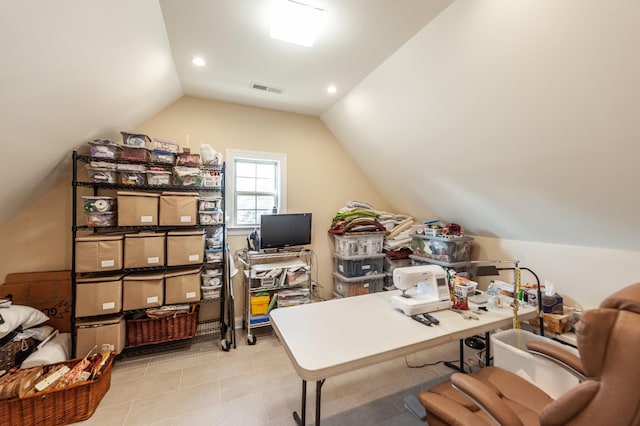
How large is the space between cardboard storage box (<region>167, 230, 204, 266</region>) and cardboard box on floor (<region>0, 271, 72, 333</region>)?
1037mm

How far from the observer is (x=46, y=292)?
238cm

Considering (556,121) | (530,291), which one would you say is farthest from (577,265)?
(556,121)

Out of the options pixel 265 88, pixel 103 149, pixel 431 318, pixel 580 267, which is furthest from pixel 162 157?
pixel 580 267

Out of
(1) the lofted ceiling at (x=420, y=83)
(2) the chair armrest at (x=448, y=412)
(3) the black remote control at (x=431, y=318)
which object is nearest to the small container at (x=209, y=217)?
(1) the lofted ceiling at (x=420, y=83)

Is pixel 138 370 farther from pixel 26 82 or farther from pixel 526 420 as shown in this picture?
pixel 526 420

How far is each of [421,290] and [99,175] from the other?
2.87 metres

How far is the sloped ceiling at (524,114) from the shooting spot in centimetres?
128

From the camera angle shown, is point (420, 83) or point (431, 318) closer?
point (431, 318)

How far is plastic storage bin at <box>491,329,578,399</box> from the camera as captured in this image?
57.2 inches

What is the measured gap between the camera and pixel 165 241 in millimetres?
2430

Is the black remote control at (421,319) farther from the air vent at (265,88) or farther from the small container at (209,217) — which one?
the air vent at (265,88)

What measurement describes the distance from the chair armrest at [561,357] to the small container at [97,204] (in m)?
3.35

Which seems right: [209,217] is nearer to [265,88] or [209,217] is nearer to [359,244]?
[265,88]

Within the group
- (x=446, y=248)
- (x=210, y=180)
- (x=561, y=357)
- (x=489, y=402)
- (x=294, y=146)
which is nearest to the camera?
(x=489, y=402)
